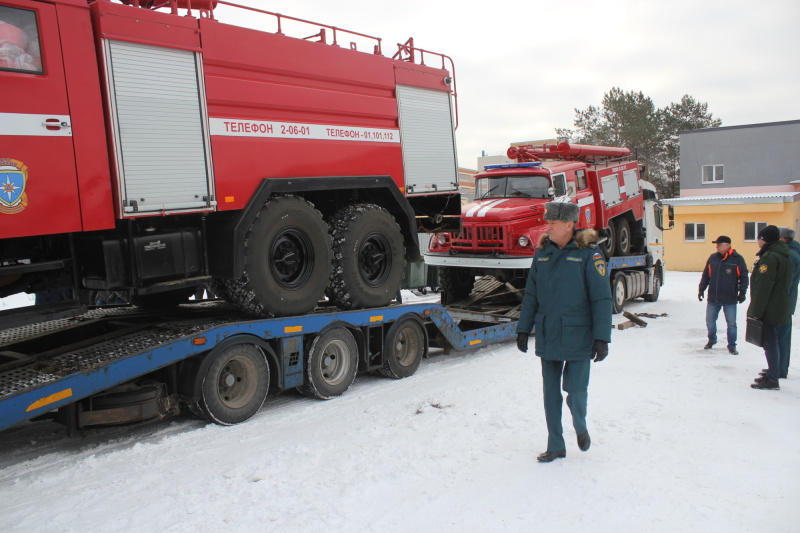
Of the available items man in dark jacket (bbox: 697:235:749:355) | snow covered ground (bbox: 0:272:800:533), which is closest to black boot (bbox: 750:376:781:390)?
snow covered ground (bbox: 0:272:800:533)

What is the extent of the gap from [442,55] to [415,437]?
5189 mm

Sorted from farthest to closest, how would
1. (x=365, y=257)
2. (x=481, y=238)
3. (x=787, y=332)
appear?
(x=481, y=238) < (x=365, y=257) < (x=787, y=332)

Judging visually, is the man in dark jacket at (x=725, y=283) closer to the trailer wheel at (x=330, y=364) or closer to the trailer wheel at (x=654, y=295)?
the trailer wheel at (x=330, y=364)

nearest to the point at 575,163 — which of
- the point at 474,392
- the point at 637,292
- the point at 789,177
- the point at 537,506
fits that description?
the point at 637,292

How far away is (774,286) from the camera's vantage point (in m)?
6.93

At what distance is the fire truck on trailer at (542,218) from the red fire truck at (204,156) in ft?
9.13

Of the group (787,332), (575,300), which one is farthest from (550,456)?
(787,332)

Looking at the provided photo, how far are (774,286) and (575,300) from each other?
366 centimetres

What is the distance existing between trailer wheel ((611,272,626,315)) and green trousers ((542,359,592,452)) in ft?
29.1

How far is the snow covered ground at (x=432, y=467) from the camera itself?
389cm

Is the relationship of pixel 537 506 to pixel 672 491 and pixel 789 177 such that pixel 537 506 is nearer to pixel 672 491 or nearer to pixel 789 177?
pixel 672 491

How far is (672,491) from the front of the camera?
4.20m

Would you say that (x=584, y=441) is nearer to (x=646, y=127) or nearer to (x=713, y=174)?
(x=713, y=174)

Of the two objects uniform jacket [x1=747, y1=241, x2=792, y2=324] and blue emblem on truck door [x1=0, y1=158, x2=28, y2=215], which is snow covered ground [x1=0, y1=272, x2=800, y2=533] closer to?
uniform jacket [x1=747, y1=241, x2=792, y2=324]
